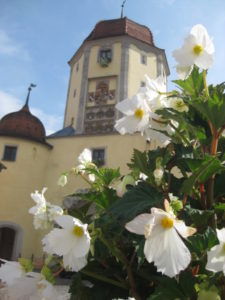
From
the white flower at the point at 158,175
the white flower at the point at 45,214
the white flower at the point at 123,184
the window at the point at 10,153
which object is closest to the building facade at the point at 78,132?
the window at the point at 10,153

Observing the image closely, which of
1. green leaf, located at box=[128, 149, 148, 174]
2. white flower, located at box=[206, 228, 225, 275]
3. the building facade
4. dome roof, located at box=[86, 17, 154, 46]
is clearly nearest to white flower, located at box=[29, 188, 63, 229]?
green leaf, located at box=[128, 149, 148, 174]

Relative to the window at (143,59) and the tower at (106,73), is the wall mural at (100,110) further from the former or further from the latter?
the window at (143,59)

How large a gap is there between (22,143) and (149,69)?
8.69 meters

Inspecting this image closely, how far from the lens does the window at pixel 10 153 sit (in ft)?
48.0

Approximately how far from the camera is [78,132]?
1681 centimetres

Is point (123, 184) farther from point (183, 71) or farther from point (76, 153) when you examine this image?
point (76, 153)

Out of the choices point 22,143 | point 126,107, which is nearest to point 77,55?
point 22,143

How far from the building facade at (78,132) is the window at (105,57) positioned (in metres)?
0.05

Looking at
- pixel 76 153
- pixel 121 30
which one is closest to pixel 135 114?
pixel 76 153

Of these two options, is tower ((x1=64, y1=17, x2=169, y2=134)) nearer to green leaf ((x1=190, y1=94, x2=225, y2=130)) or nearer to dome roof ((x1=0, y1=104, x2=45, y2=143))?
dome roof ((x1=0, y1=104, x2=45, y2=143))

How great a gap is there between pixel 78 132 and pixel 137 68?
16.8 ft

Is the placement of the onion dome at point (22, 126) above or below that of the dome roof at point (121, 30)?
below

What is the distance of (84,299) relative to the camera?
0.91 metres

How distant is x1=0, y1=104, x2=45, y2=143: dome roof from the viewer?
605 inches
